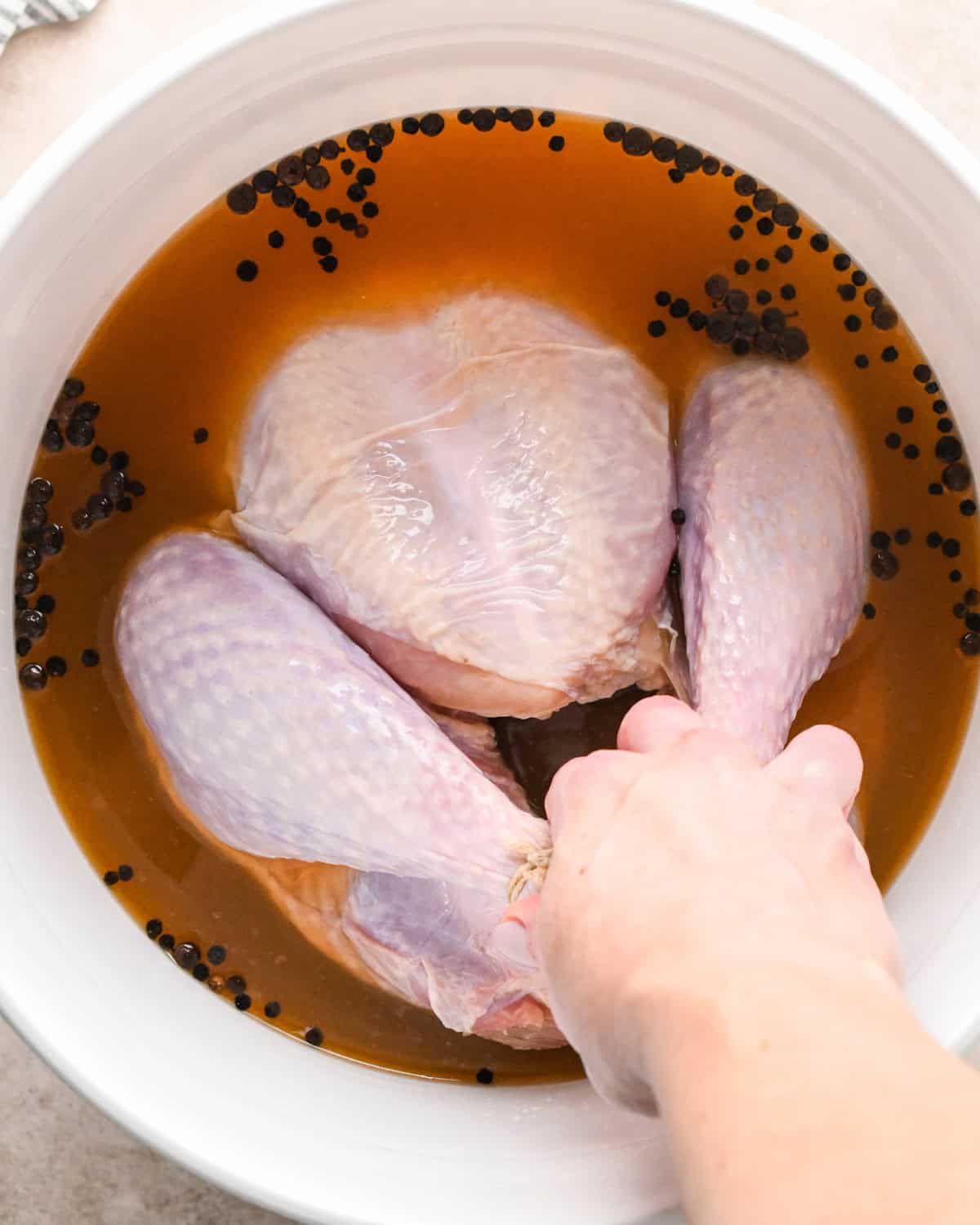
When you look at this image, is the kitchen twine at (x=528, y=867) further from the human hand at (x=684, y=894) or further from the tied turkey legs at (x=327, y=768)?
the human hand at (x=684, y=894)

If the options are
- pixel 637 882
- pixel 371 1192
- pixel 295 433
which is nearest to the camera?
pixel 637 882

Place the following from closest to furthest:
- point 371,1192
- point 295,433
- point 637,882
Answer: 1. point 637,882
2. point 371,1192
3. point 295,433

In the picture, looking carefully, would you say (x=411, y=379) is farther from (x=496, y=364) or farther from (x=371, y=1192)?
(x=371, y=1192)

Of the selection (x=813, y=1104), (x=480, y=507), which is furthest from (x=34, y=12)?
(x=813, y=1104)

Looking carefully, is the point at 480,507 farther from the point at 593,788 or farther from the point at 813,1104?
the point at 813,1104

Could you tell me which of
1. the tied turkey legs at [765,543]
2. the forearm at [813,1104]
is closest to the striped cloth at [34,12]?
the tied turkey legs at [765,543]

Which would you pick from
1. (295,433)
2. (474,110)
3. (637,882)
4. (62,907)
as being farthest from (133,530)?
(637,882)
